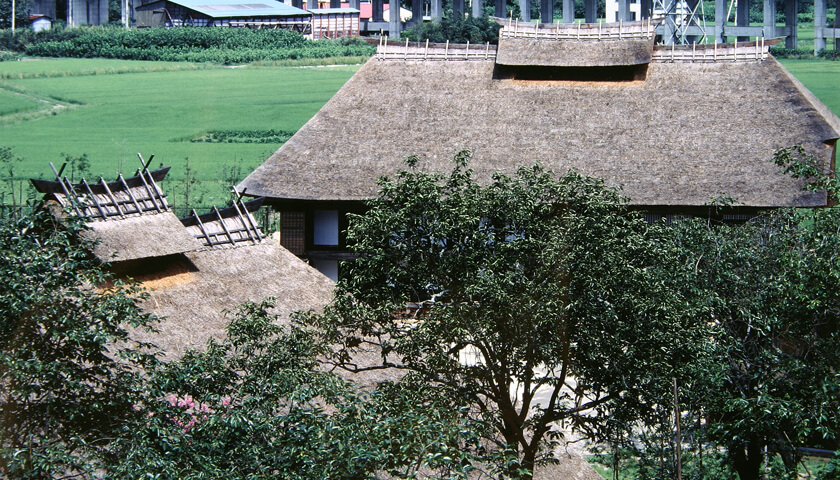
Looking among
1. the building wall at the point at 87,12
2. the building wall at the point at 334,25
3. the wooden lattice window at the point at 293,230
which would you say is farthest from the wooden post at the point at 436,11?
the wooden lattice window at the point at 293,230

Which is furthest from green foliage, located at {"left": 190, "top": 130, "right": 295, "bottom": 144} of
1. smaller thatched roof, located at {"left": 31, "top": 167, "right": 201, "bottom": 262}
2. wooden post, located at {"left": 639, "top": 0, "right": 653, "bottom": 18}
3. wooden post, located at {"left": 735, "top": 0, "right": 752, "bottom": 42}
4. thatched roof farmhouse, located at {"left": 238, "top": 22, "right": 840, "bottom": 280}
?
smaller thatched roof, located at {"left": 31, "top": 167, "right": 201, "bottom": 262}

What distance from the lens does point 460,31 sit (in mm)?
62031

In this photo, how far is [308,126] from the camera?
90.8ft

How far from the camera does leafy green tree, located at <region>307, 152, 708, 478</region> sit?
39.0ft

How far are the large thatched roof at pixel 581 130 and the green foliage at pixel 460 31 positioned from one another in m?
32.4

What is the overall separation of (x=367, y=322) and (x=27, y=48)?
6701 cm

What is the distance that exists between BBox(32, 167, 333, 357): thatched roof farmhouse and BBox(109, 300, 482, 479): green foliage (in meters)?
6.12

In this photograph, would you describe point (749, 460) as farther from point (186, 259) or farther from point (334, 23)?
point (334, 23)

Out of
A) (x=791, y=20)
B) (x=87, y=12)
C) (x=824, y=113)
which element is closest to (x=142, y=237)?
(x=824, y=113)

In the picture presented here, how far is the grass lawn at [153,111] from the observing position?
4622 cm

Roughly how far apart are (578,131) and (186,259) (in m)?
11.5

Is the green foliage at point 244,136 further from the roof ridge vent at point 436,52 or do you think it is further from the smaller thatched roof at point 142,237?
the smaller thatched roof at point 142,237

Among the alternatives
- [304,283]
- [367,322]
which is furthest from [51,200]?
[367,322]

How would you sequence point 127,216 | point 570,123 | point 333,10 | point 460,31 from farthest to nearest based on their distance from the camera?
point 333,10, point 460,31, point 570,123, point 127,216
